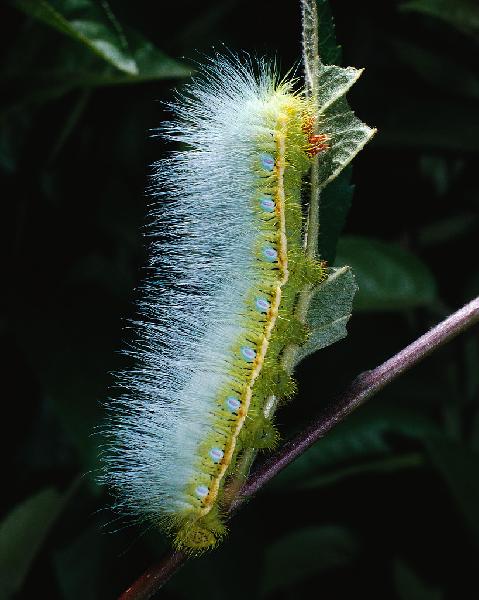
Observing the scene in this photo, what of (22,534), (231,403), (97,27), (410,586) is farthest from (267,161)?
(410,586)

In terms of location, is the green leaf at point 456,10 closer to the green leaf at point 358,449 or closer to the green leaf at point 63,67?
the green leaf at point 63,67

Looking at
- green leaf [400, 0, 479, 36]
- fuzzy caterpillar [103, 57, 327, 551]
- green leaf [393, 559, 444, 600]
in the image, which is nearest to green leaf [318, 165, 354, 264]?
fuzzy caterpillar [103, 57, 327, 551]

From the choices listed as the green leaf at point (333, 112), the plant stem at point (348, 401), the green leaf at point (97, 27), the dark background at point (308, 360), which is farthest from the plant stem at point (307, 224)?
the dark background at point (308, 360)

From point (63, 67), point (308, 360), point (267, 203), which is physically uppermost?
point (63, 67)

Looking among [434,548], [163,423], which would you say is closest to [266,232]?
[163,423]

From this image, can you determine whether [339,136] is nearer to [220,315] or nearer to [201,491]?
[220,315]

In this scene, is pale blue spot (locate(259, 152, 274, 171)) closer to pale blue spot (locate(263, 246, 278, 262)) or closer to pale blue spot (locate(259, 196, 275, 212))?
pale blue spot (locate(259, 196, 275, 212))

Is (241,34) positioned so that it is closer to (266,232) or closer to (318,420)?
(266,232)

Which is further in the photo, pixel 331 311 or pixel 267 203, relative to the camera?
pixel 267 203
